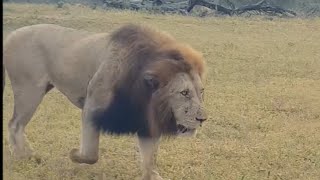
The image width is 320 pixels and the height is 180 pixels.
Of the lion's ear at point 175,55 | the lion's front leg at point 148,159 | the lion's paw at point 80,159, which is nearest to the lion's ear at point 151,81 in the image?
the lion's ear at point 175,55

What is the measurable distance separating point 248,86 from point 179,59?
4134mm

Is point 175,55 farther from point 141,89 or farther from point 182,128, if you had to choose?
point 182,128

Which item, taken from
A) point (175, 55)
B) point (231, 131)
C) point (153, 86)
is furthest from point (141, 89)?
point (231, 131)

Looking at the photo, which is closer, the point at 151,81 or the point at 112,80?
the point at 151,81

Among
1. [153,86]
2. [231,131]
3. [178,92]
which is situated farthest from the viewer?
[231,131]

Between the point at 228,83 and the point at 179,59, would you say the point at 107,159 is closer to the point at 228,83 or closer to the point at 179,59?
the point at 179,59

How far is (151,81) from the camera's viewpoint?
3.87 metres

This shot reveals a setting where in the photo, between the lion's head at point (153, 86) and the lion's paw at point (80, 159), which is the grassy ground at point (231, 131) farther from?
the lion's head at point (153, 86)

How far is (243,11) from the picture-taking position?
1747cm

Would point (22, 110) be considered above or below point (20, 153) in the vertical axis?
above

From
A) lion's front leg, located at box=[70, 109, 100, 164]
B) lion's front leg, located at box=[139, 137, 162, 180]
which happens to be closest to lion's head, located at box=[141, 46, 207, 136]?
lion's front leg, located at box=[139, 137, 162, 180]

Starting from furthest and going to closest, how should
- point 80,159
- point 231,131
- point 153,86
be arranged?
point 231,131, point 80,159, point 153,86

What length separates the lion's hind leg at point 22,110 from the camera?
4.53 metres

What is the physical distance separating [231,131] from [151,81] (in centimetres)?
209
